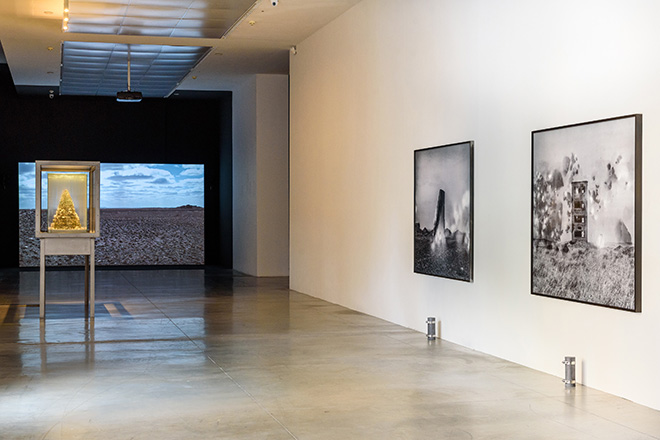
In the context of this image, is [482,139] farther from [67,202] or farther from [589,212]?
[67,202]

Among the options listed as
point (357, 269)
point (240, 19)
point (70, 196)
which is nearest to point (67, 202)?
point (70, 196)

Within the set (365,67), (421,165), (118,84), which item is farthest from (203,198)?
(421,165)

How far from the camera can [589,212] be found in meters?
6.51

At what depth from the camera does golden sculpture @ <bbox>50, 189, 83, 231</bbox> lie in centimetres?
1122

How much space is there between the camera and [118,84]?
60.7 feet

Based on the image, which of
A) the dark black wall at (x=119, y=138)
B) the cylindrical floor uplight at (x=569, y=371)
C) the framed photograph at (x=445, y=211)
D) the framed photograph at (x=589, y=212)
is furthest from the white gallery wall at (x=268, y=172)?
the cylindrical floor uplight at (x=569, y=371)

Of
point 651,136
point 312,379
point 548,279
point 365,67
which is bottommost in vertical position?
point 312,379

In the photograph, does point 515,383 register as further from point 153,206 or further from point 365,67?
point 153,206

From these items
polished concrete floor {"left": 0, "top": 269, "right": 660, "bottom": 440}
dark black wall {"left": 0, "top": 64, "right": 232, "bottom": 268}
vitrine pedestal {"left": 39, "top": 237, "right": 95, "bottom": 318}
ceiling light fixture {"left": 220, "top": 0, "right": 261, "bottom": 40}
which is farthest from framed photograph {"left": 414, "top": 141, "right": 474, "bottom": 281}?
dark black wall {"left": 0, "top": 64, "right": 232, "bottom": 268}

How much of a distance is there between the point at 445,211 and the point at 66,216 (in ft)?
17.2

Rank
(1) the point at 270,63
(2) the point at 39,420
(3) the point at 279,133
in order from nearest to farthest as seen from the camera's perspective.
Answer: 1. (2) the point at 39,420
2. (1) the point at 270,63
3. (3) the point at 279,133

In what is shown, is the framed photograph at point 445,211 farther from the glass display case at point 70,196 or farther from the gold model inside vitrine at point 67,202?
the gold model inside vitrine at point 67,202

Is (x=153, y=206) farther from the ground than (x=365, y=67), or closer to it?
closer to it

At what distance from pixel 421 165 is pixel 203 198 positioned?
1361 cm
